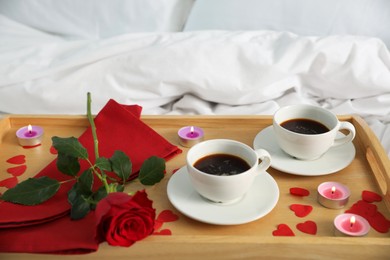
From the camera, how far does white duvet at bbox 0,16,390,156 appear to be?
114 centimetres

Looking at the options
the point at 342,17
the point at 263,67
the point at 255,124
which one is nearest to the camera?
the point at 255,124

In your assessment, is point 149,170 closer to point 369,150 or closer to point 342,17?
point 369,150

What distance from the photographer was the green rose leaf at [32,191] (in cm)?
77

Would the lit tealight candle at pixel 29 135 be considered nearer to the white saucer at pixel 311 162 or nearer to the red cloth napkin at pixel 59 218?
the red cloth napkin at pixel 59 218

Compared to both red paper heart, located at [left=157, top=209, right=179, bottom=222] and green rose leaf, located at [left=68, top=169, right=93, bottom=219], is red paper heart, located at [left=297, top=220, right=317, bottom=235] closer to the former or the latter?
red paper heart, located at [left=157, top=209, right=179, bottom=222]

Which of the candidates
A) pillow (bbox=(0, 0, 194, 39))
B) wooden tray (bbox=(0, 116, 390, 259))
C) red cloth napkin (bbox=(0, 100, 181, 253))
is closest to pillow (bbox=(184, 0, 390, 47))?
pillow (bbox=(0, 0, 194, 39))

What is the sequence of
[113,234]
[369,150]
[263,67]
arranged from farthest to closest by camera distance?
[263,67], [369,150], [113,234]

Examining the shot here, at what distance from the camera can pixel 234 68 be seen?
1.17m

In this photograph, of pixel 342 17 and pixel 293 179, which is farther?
pixel 342 17

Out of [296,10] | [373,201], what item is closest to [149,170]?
[373,201]

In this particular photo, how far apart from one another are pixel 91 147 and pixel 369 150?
19.3 inches

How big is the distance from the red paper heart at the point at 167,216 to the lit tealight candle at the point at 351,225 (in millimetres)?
232

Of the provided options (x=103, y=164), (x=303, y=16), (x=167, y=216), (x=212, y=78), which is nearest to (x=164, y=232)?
(x=167, y=216)

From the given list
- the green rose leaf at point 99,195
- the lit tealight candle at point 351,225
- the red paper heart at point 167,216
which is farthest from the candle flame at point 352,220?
the green rose leaf at point 99,195
